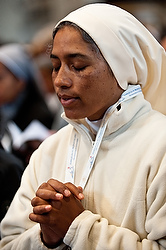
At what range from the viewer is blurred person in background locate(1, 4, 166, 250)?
1.68 metres

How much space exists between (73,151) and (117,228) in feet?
1.16

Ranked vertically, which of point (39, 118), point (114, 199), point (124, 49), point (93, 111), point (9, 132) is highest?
point (124, 49)

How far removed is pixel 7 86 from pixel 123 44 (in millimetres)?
1809

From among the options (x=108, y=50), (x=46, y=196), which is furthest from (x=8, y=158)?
(x=108, y=50)

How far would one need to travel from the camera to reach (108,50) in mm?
1722

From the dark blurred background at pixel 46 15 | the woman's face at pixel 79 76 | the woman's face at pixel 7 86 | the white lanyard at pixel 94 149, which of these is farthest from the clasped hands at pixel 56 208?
the dark blurred background at pixel 46 15

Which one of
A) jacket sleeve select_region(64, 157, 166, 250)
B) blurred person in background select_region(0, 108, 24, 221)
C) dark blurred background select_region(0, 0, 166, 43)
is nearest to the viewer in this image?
jacket sleeve select_region(64, 157, 166, 250)

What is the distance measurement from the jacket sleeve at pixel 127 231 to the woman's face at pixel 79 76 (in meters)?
0.31

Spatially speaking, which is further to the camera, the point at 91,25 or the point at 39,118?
the point at 39,118

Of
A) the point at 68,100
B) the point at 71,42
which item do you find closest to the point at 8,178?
the point at 68,100

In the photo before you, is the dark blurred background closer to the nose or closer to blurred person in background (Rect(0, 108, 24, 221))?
blurred person in background (Rect(0, 108, 24, 221))

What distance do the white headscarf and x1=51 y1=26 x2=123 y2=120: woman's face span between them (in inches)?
1.3

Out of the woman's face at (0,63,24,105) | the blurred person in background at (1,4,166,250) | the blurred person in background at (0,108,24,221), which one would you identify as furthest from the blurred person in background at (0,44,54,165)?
→ the blurred person in background at (1,4,166,250)

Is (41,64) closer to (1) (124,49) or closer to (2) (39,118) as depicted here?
(2) (39,118)
